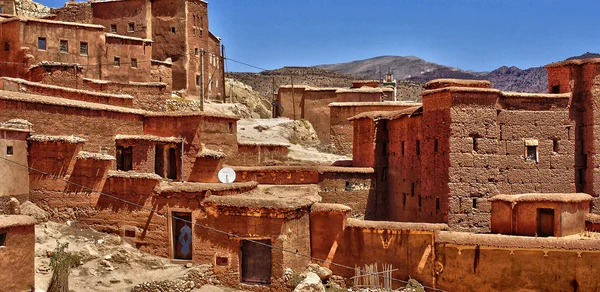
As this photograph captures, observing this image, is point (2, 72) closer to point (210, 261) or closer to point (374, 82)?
point (210, 261)

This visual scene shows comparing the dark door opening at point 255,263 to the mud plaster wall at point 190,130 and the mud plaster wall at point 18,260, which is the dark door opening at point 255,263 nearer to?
the mud plaster wall at point 18,260

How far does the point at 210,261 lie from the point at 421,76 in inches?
3232

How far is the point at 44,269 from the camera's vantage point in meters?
15.5

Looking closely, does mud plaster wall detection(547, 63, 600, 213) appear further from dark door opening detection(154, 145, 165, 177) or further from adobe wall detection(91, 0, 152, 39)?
adobe wall detection(91, 0, 152, 39)

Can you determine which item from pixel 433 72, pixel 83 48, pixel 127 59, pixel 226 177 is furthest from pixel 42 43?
pixel 433 72

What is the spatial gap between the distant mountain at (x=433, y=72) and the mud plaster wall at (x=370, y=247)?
39.3m

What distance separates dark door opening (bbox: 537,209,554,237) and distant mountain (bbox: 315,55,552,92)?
36.9 m

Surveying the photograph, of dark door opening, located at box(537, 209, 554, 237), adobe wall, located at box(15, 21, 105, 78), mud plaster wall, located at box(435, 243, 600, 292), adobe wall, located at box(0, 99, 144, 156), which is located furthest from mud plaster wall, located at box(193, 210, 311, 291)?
adobe wall, located at box(15, 21, 105, 78)

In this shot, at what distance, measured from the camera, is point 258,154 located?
26.8 meters

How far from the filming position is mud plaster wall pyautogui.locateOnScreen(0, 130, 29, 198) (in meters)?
16.7

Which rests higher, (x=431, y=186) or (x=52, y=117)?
(x=52, y=117)

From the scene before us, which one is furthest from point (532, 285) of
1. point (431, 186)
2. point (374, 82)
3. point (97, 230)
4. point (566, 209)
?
point (374, 82)

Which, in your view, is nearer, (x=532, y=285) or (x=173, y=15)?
(x=532, y=285)

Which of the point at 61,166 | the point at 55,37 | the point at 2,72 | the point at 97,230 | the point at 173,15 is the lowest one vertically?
the point at 97,230
